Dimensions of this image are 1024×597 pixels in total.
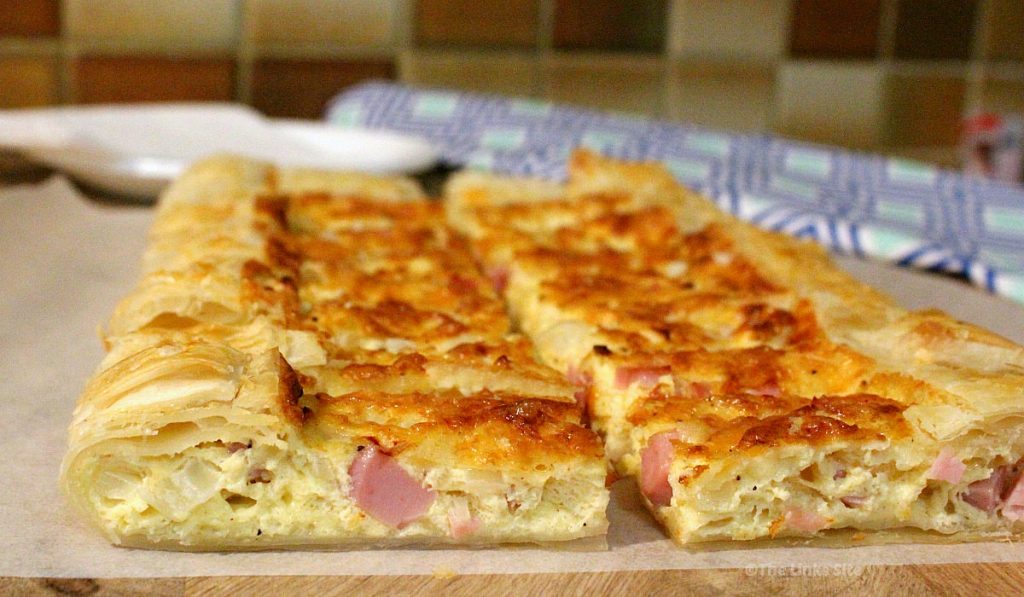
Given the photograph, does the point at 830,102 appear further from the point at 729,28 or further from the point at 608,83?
the point at 608,83

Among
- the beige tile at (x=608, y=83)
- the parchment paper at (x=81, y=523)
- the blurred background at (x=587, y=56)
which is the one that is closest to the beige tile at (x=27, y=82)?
the blurred background at (x=587, y=56)

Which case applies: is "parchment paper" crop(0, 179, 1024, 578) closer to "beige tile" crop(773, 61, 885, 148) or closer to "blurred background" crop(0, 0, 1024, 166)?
"blurred background" crop(0, 0, 1024, 166)

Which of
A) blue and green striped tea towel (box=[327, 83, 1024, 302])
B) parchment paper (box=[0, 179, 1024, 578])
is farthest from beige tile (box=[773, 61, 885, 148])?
parchment paper (box=[0, 179, 1024, 578])

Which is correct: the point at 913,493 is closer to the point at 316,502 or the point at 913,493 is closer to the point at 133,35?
the point at 316,502

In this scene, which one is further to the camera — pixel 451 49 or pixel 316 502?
pixel 451 49

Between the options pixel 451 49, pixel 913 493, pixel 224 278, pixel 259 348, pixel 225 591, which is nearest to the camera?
pixel 225 591

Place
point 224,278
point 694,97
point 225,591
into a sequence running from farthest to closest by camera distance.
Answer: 1. point 694,97
2. point 224,278
3. point 225,591

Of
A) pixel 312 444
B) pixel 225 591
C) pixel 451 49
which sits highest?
pixel 451 49

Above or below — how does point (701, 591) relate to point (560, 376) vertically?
below

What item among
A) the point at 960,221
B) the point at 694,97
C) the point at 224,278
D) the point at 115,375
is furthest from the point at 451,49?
the point at 115,375
